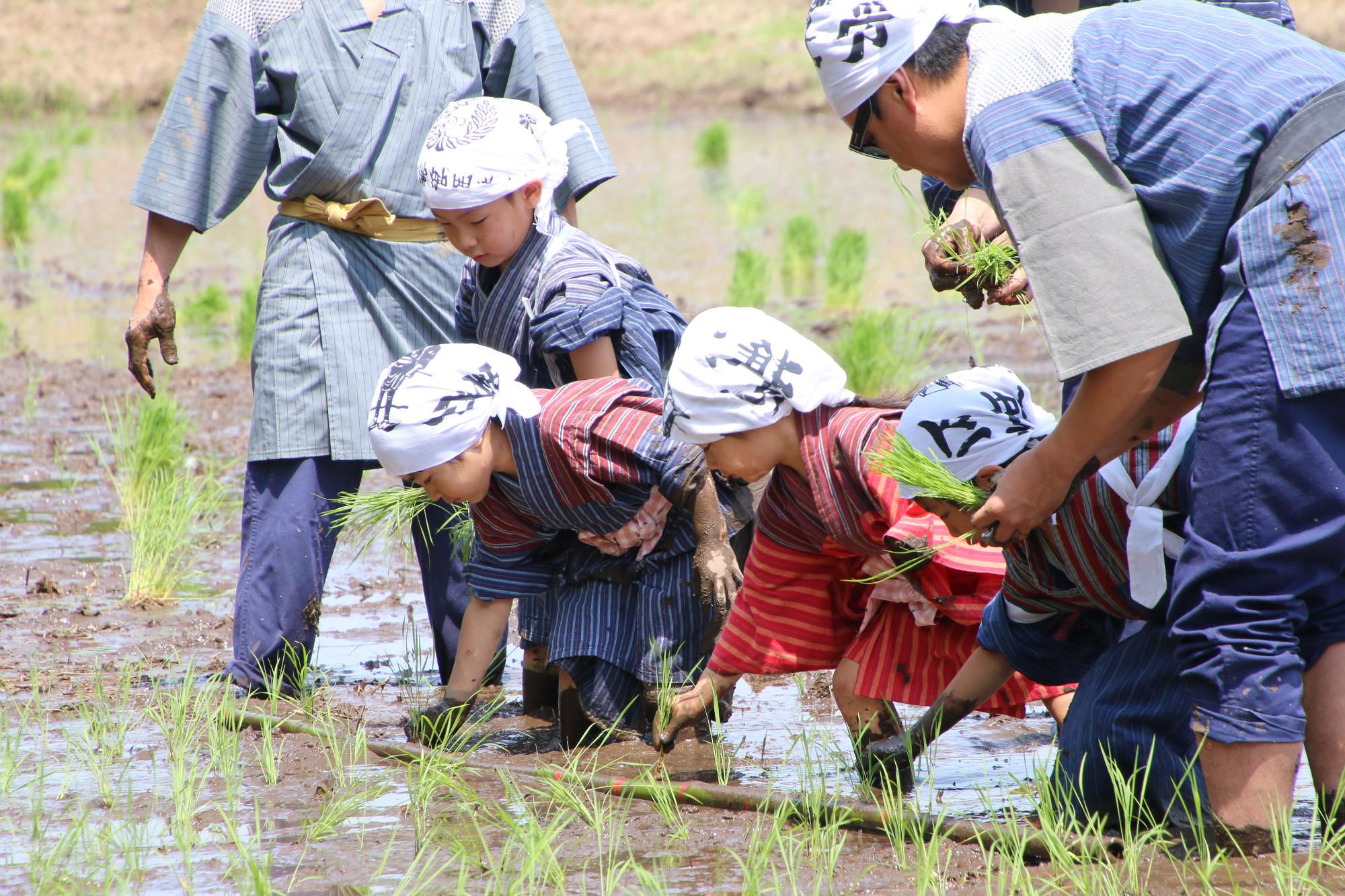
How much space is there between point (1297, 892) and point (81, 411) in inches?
259

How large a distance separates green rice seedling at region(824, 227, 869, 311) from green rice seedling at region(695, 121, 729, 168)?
7.54 metres

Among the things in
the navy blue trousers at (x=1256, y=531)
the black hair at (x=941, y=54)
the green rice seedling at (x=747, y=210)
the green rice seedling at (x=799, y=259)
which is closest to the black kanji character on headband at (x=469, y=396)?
the black hair at (x=941, y=54)

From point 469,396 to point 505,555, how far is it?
18.9 inches

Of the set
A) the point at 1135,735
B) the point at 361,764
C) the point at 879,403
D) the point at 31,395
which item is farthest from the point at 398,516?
the point at 31,395

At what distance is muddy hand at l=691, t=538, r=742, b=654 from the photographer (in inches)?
131

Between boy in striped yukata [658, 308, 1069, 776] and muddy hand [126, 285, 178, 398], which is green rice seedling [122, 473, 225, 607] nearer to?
A: muddy hand [126, 285, 178, 398]

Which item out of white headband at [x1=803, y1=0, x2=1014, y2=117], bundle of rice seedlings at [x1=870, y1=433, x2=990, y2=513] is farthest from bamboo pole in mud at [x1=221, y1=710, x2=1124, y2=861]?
white headband at [x1=803, y1=0, x2=1014, y2=117]

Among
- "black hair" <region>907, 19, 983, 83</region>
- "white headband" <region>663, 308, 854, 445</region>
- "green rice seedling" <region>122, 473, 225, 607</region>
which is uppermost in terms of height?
"black hair" <region>907, 19, 983, 83</region>

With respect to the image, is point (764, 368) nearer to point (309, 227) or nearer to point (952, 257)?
point (952, 257)

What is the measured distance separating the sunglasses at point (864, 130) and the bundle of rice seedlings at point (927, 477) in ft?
1.76

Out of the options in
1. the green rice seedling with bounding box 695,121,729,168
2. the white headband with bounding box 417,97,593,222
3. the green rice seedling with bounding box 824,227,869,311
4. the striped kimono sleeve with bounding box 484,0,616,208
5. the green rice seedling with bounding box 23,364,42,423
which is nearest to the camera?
the white headband with bounding box 417,97,593,222

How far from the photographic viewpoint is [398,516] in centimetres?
381

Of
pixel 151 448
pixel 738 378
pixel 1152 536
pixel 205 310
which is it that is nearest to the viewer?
pixel 1152 536

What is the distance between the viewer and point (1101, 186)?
2254 mm
